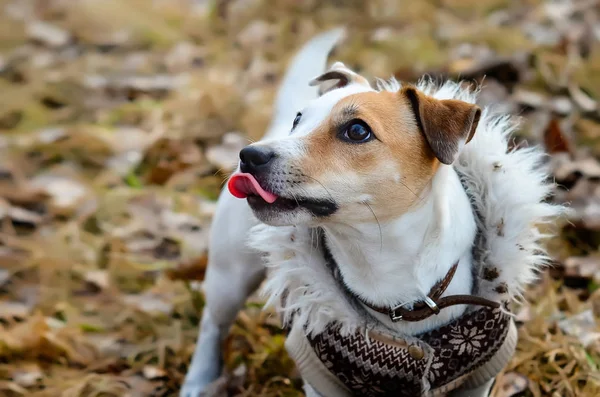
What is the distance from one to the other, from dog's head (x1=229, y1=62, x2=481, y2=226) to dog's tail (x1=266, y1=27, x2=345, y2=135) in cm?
88

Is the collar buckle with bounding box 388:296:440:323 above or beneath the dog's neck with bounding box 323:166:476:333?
beneath

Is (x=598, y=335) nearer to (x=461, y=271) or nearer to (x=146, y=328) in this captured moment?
(x=461, y=271)

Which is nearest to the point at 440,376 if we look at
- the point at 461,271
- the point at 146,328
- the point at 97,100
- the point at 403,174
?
the point at 461,271

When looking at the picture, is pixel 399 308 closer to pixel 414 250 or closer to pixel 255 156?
pixel 414 250

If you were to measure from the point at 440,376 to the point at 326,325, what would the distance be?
396mm

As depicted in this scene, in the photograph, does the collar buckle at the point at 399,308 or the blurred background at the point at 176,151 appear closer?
the collar buckle at the point at 399,308

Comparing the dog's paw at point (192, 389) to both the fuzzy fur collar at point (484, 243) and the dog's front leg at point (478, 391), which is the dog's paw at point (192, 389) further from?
the dog's front leg at point (478, 391)

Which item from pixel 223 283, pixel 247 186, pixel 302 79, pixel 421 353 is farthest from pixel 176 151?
pixel 421 353

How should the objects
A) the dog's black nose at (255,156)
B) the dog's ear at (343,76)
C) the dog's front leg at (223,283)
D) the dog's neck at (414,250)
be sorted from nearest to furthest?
the dog's black nose at (255,156) < the dog's neck at (414,250) < the dog's ear at (343,76) < the dog's front leg at (223,283)

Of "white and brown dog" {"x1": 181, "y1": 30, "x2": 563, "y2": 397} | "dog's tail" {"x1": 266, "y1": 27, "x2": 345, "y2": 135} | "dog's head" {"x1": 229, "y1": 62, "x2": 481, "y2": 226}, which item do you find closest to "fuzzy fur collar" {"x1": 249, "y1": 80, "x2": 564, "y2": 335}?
"white and brown dog" {"x1": 181, "y1": 30, "x2": 563, "y2": 397}

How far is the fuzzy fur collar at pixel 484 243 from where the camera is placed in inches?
90.9

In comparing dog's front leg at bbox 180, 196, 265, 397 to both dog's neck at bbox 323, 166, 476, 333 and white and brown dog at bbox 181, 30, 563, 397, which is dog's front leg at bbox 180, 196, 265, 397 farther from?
dog's neck at bbox 323, 166, 476, 333

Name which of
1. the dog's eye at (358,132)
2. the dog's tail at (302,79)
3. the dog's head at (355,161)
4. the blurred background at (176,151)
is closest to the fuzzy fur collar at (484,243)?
the dog's head at (355,161)

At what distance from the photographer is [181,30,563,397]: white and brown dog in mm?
2074
